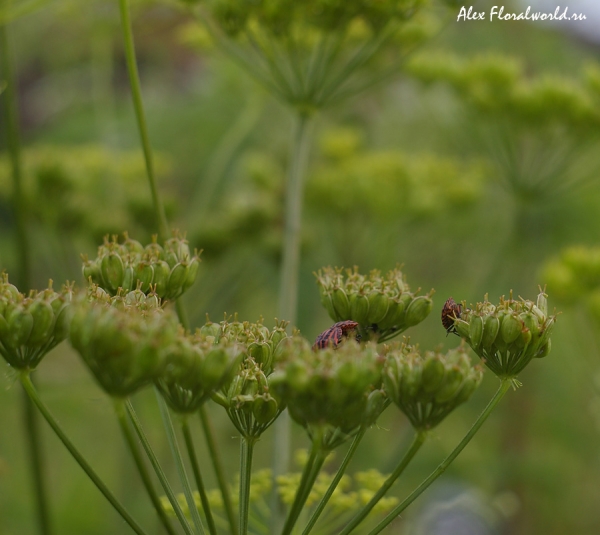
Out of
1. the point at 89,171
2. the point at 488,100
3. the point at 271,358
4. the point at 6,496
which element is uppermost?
the point at 488,100

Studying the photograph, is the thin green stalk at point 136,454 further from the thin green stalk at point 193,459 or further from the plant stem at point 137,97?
the plant stem at point 137,97

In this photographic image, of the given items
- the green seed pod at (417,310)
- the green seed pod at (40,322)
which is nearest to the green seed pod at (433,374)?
the green seed pod at (417,310)

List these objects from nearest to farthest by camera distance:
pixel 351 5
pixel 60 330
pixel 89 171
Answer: pixel 60 330, pixel 351 5, pixel 89 171

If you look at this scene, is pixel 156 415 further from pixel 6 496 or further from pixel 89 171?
pixel 89 171

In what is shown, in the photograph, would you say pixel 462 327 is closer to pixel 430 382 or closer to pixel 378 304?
pixel 378 304

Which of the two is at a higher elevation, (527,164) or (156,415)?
(527,164)

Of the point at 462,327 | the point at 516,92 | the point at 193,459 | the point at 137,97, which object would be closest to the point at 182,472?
the point at 193,459

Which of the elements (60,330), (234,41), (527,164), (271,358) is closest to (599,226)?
(527,164)

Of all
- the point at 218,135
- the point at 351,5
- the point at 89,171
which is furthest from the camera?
the point at 218,135

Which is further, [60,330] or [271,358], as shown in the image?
[271,358]
